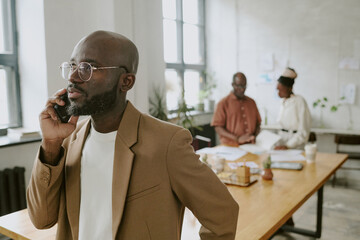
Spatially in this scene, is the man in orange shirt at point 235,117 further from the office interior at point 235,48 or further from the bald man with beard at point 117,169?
the bald man with beard at point 117,169

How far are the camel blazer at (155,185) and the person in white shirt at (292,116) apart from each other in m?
2.58

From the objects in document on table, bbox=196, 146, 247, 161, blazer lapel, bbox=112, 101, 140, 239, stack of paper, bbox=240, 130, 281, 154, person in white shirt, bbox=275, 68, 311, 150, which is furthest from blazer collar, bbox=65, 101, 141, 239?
person in white shirt, bbox=275, 68, 311, 150

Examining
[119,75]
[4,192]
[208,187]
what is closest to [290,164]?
[208,187]

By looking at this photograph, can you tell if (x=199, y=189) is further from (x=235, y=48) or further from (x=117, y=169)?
(x=235, y=48)

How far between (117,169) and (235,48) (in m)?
6.51

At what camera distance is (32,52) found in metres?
3.82

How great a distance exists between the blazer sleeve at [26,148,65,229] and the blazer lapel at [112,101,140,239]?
21 centimetres

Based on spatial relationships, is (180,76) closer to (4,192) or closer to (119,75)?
(4,192)

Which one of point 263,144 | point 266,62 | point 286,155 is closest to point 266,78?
point 266,62

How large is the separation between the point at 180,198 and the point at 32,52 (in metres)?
3.32

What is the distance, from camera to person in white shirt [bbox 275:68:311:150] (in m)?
3.60

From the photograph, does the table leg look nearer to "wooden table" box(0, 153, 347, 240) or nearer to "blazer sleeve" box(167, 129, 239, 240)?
"wooden table" box(0, 153, 347, 240)

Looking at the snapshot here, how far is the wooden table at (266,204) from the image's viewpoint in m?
1.70

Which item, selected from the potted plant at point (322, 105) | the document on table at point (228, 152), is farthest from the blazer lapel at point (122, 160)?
the potted plant at point (322, 105)
